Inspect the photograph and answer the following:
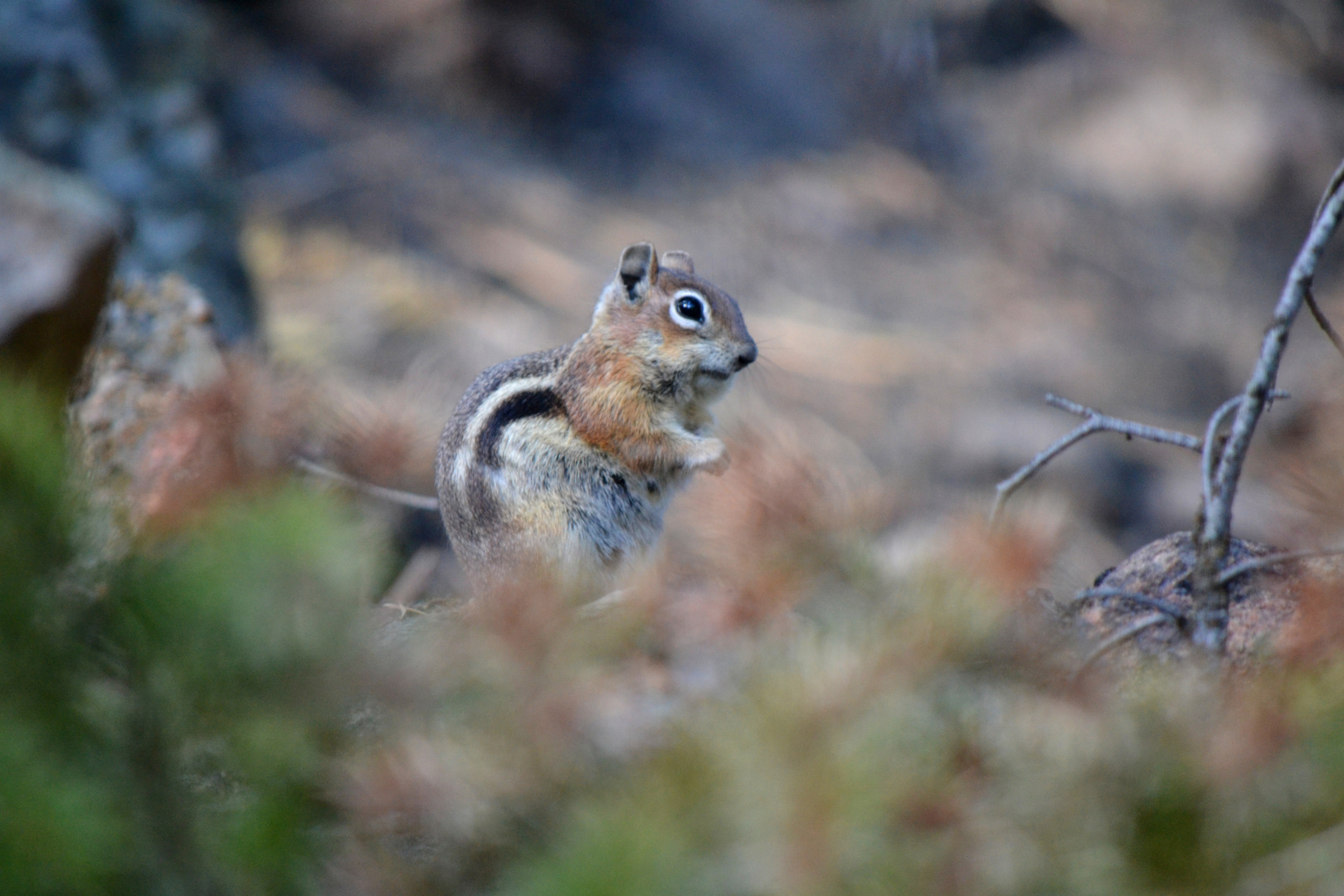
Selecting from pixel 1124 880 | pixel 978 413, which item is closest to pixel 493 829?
pixel 1124 880

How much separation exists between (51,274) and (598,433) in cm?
116

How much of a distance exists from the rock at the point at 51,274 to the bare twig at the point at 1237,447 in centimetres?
183

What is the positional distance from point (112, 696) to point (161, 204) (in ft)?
10.6

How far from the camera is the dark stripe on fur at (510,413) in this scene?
5.52ft

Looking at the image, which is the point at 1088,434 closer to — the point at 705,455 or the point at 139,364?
the point at 705,455

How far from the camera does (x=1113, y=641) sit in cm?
80

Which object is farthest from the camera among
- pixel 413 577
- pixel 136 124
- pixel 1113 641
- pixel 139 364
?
pixel 136 124

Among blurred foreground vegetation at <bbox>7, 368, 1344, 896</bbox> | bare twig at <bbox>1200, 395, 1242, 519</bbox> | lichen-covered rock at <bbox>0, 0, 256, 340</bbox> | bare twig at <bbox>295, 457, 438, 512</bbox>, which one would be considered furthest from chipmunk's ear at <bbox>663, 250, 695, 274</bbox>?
lichen-covered rock at <bbox>0, 0, 256, 340</bbox>

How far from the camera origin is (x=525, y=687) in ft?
2.18

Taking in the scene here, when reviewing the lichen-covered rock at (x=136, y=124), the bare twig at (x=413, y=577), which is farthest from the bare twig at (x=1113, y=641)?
the lichen-covered rock at (x=136, y=124)

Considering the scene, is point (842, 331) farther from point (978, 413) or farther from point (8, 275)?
point (8, 275)

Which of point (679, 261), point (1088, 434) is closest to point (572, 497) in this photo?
point (679, 261)

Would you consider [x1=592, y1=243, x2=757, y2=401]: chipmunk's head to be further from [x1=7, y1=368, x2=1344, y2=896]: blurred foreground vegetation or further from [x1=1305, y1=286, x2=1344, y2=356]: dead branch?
[x1=7, y1=368, x2=1344, y2=896]: blurred foreground vegetation

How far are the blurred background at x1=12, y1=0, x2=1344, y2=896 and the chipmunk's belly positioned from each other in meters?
0.19
